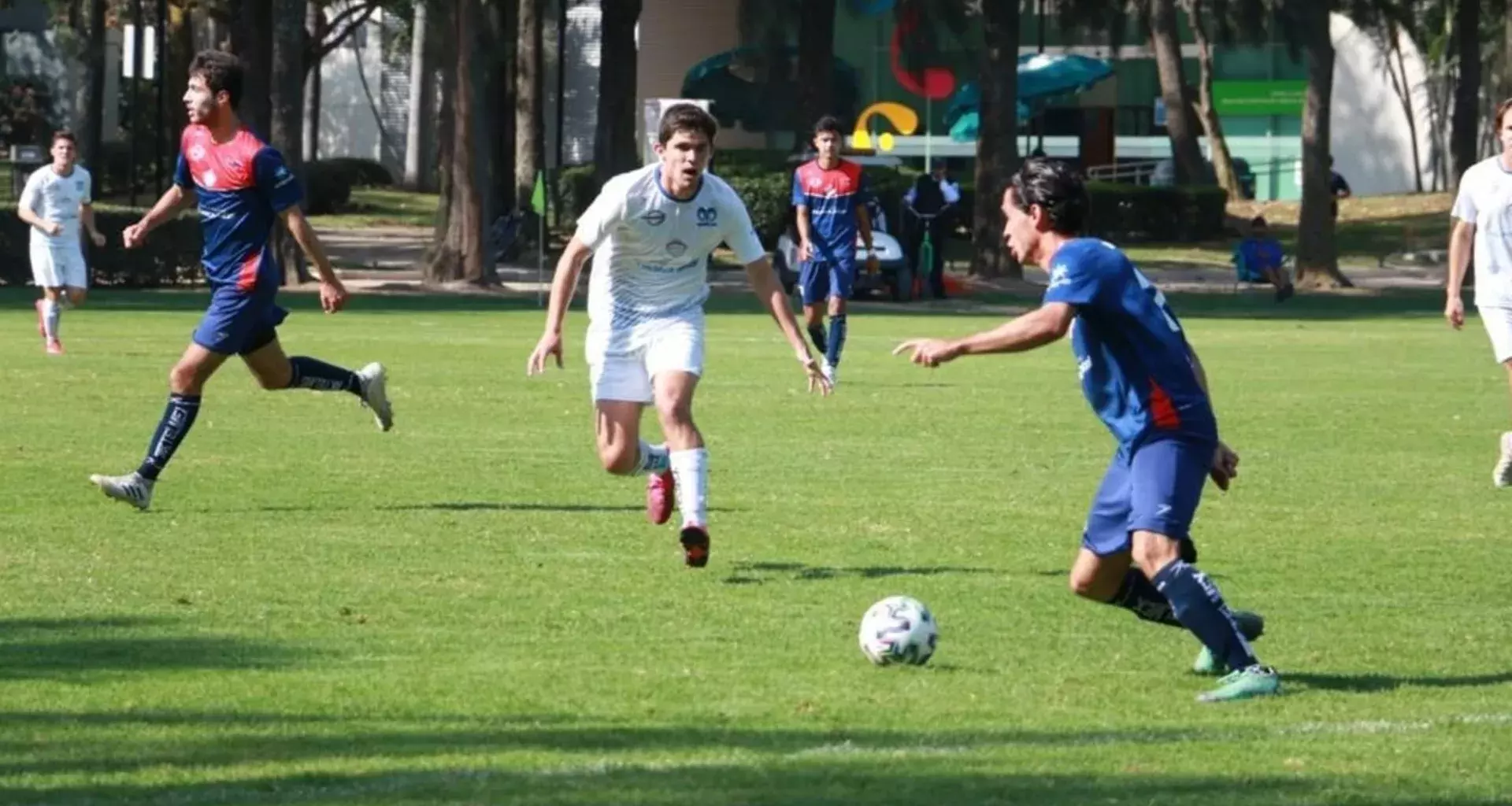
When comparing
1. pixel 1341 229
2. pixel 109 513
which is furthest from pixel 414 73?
pixel 109 513

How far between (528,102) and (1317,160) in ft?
54.4

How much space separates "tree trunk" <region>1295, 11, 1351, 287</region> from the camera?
Result: 4284 cm

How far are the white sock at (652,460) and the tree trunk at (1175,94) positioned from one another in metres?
49.4

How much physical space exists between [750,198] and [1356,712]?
40615 mm

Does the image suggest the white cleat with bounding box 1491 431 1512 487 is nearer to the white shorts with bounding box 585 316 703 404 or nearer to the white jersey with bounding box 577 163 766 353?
the white jersey with bounding box 577 163 766 353

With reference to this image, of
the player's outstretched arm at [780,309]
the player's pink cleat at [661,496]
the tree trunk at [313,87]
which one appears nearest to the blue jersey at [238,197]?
the player's pink cleat at [661,496]

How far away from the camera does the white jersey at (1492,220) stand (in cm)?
1456

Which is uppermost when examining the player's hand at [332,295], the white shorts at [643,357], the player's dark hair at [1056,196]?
the player's dark hair at [1056,196]

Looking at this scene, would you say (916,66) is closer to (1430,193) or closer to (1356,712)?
(1430,193)

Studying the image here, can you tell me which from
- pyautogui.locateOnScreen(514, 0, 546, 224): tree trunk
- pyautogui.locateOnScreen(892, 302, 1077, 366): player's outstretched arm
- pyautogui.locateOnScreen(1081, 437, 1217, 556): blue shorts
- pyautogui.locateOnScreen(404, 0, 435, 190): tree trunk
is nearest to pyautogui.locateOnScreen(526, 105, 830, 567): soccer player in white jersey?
pyautogui.locateOnScreen(1081, 437, 1217, 556): blue shorts

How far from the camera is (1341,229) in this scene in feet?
203

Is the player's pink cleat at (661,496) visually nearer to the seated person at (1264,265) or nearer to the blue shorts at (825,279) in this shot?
the blue shorts at (825,279)

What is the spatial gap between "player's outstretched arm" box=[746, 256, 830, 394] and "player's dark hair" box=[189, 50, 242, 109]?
9.44 feet

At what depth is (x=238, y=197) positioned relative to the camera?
12695 mm
